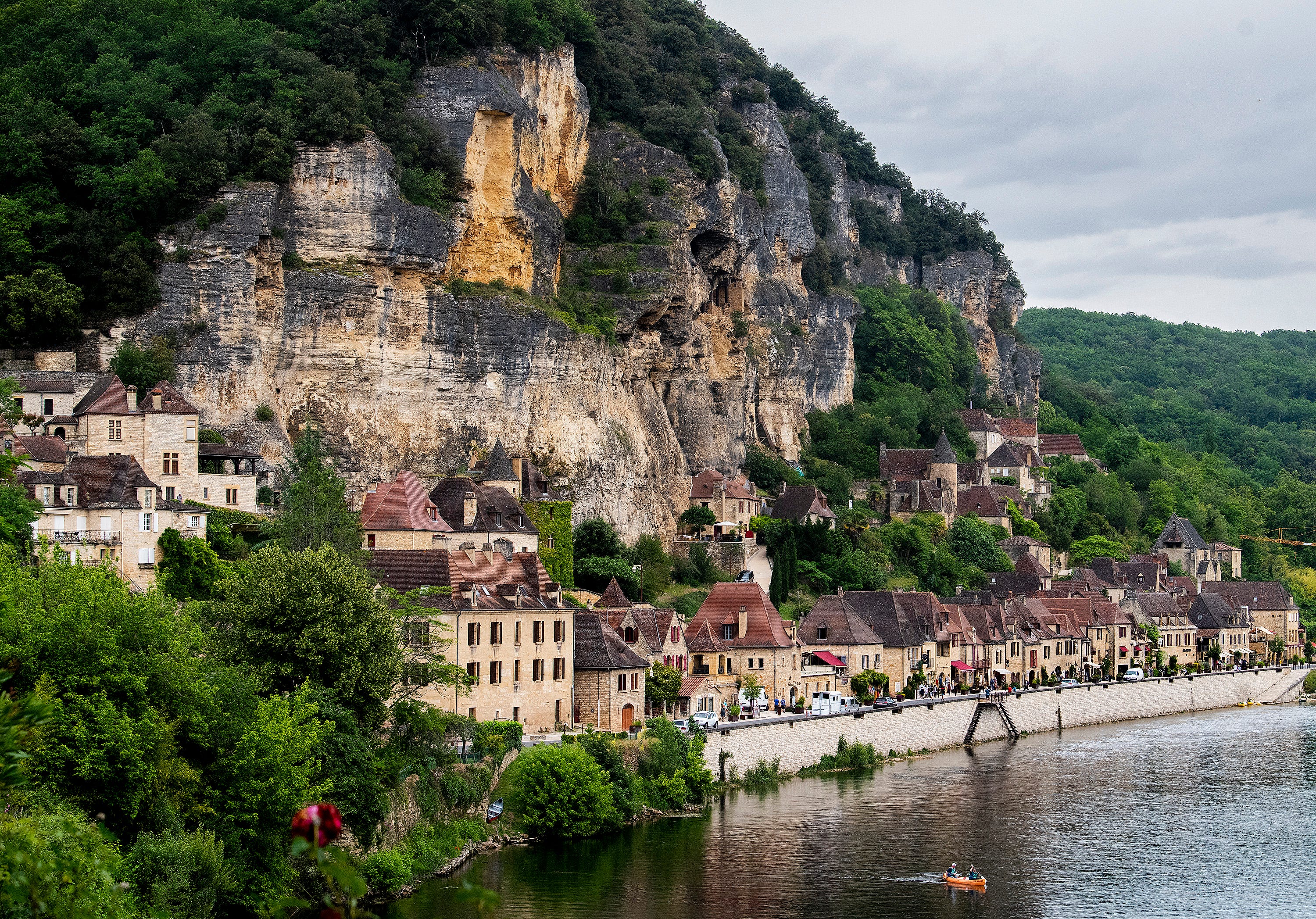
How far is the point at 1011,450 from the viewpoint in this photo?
13288cm

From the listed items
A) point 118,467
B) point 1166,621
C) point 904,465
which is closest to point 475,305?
point 118,467

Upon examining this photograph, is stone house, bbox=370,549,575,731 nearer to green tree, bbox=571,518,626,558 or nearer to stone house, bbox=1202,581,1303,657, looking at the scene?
green tree, bbox=571,518,626,558

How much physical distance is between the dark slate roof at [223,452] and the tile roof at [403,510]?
554 cm

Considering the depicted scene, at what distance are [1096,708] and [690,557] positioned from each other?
24.4 metres

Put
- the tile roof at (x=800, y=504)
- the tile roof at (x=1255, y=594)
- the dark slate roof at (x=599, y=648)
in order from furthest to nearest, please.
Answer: the tile roof at (x=1255, y=594), the tile roof at (x=800, y=504), the dark slate roof at (x=599, y=648)

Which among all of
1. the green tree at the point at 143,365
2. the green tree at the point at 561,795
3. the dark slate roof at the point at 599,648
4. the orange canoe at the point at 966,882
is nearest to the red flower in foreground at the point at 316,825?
the orange canoe at the point at 966,882

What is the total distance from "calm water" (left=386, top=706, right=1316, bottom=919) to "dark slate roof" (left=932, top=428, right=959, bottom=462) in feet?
160

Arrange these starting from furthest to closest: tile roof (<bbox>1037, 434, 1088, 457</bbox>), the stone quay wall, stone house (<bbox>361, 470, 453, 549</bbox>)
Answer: tile roof (<bbox>1037, 434, 1088, 457</bbox>), stone house (<bbox>361, 470, 453, 549</bbox>), the stone quay wall

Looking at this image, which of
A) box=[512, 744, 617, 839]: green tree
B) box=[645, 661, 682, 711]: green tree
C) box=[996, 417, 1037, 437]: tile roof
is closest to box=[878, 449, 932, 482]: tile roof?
box=[996, 417, 1037, 437]: tile roof

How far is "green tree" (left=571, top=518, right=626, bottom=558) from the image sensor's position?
3159 inches

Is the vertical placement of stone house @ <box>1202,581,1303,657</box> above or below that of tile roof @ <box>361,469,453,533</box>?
below

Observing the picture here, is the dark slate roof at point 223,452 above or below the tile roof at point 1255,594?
above

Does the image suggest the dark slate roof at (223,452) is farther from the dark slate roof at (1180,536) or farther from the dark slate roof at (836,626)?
the dark slate roof at (1180,536)

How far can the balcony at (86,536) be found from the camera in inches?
2219
